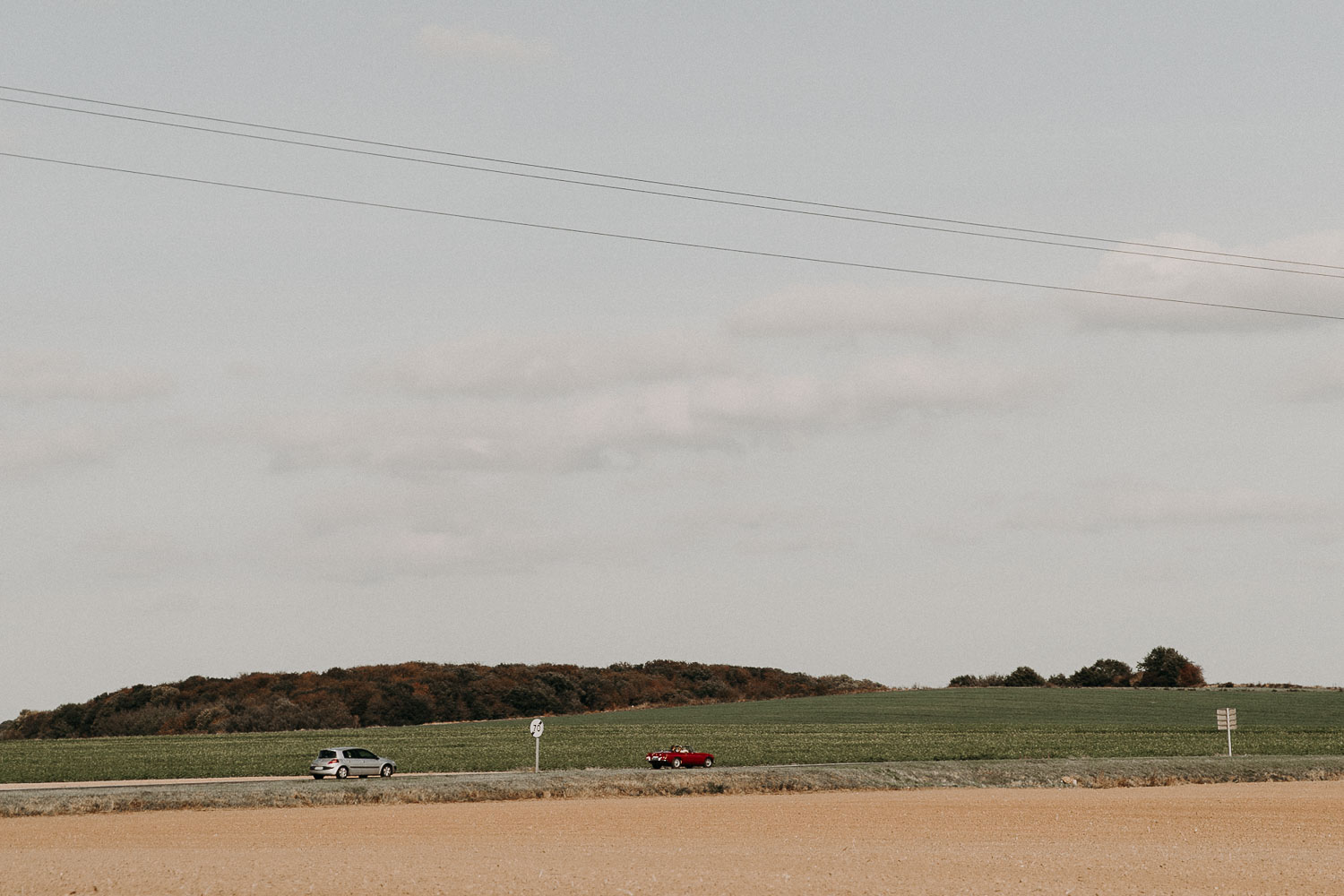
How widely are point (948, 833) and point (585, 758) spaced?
28718mm

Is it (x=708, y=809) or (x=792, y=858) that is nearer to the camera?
(x=792, y=858)

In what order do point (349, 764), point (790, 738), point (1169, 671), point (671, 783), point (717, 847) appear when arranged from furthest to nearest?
point (1169, 671) < point (790, 738) < point (349, 764) < point (671, 783) < point (717, 847)

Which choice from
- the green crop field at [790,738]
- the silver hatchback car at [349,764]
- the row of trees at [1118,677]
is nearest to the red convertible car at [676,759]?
the green crop field at [790,738]

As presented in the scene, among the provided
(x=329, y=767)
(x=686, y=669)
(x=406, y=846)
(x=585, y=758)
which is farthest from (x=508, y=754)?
(x=686, y=669)

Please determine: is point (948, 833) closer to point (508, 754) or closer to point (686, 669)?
point (508, 754)

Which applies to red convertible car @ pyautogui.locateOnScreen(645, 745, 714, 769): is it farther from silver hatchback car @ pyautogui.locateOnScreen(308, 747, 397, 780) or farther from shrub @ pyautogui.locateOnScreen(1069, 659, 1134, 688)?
shrub @ pyautogui.locateOnScreen(1069, 659, 1134, 688)

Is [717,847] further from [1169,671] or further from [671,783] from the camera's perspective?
[1169,671]

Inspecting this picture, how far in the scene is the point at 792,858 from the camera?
87.8 feet

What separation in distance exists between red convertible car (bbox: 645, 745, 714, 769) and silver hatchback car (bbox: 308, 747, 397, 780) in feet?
32.4

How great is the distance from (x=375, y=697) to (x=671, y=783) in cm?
6977

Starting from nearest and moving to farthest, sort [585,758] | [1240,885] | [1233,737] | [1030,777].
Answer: [1240,885] → [1030,777] → [585,758] → [1233,737]

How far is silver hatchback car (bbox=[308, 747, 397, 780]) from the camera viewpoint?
49719mm

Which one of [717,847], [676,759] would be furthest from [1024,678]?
[717,847]

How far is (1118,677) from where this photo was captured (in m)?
139
